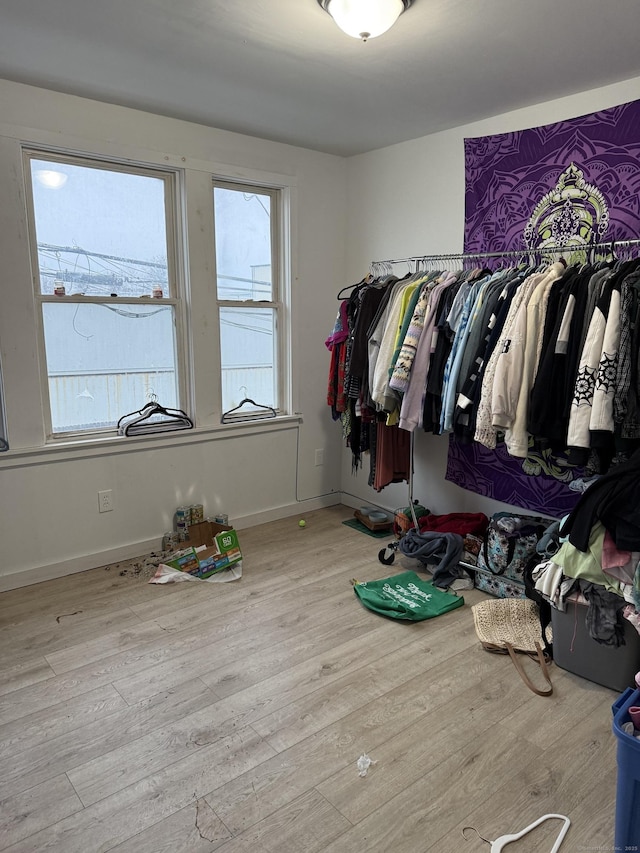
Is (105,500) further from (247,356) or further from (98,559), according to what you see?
(247,356)

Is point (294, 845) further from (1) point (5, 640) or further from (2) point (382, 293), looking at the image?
(2) point (382, 293)

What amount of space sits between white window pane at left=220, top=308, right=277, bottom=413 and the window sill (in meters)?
0.16

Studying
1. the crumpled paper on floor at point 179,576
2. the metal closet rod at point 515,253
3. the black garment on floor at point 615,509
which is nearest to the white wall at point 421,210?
the metal closet rod at point 515,253

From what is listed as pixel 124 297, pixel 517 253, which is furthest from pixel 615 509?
pixel 124 297

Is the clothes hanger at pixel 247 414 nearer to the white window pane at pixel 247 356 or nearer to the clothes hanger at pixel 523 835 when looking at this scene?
the white window pane at pixel 247 356

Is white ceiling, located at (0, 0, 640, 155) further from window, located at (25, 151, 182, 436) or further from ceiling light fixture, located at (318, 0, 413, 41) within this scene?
window, located at (25, 151, 182, 436)

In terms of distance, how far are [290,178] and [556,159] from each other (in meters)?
1.71

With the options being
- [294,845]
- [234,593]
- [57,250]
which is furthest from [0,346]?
[294,845]

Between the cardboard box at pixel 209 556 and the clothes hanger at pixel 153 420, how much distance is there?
64 cm

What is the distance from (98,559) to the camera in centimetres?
336

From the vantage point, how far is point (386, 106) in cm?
304

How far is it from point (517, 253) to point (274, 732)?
2.54 metres

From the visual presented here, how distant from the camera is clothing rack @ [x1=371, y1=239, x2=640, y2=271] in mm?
2670

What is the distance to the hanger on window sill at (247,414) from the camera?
3.88 metres
